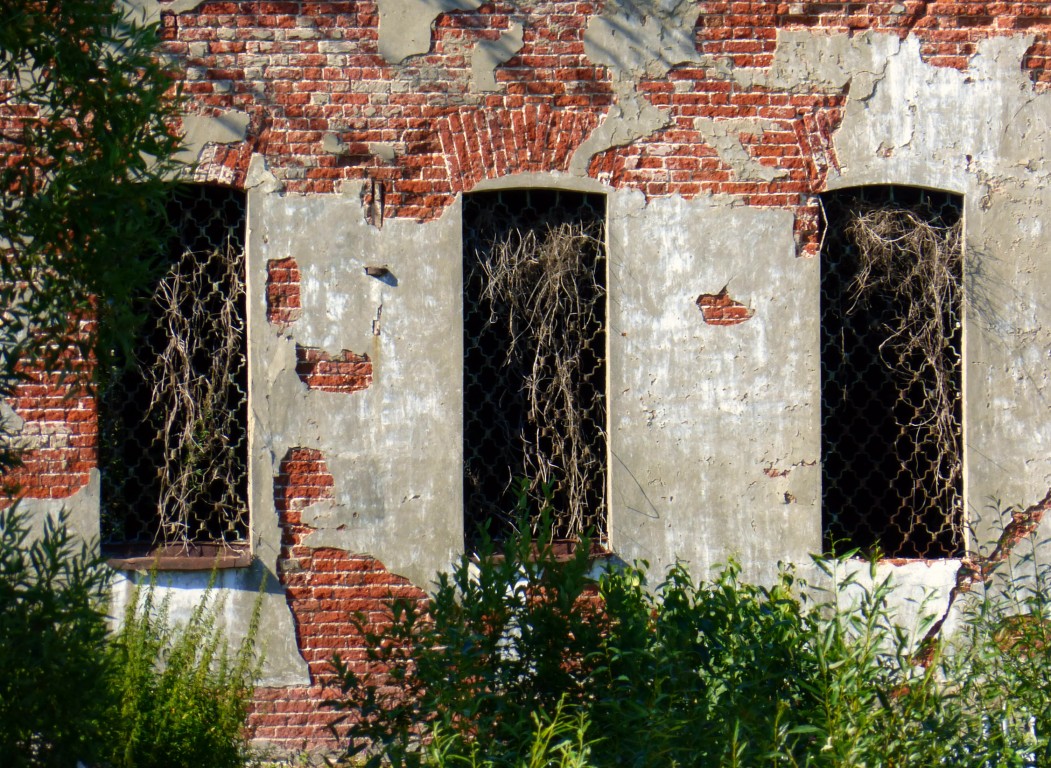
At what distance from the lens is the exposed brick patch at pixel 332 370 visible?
611cm

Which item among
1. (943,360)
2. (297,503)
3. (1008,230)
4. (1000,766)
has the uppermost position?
(1008,230)

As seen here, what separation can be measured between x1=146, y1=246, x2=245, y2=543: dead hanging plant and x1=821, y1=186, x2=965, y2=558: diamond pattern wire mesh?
3.21 meters

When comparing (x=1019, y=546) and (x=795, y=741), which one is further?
(x=1019, y=546)

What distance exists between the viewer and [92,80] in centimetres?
377

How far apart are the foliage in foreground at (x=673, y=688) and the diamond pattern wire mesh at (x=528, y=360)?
1.69 meters

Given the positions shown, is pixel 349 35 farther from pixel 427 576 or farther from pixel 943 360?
pixel 943 360

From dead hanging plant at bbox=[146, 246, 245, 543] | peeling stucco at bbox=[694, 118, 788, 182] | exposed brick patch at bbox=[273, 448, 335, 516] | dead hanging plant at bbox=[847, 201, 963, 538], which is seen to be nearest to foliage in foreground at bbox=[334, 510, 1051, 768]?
exposed brick patch at bbox=[273, 448, 335, 516]

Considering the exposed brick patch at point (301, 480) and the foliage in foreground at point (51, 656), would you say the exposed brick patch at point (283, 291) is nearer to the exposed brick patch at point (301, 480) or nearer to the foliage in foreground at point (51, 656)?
the exposed brick patch at point (301, 480)

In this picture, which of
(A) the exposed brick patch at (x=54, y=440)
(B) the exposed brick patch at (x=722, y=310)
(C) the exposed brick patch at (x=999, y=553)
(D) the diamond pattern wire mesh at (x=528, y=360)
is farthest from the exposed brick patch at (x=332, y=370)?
(C) the exposed brick patch at (x=999, y=553)

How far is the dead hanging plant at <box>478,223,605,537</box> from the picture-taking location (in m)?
6.29

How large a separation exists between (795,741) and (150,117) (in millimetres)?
2886

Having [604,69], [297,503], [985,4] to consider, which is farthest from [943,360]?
[297,503]

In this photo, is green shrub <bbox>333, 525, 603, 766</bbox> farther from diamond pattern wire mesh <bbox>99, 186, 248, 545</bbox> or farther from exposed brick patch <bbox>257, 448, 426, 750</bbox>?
diamond pattern wire mesh <bbox>99, 186, 248, 545</bbox>

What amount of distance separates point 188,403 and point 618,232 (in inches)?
96.7
